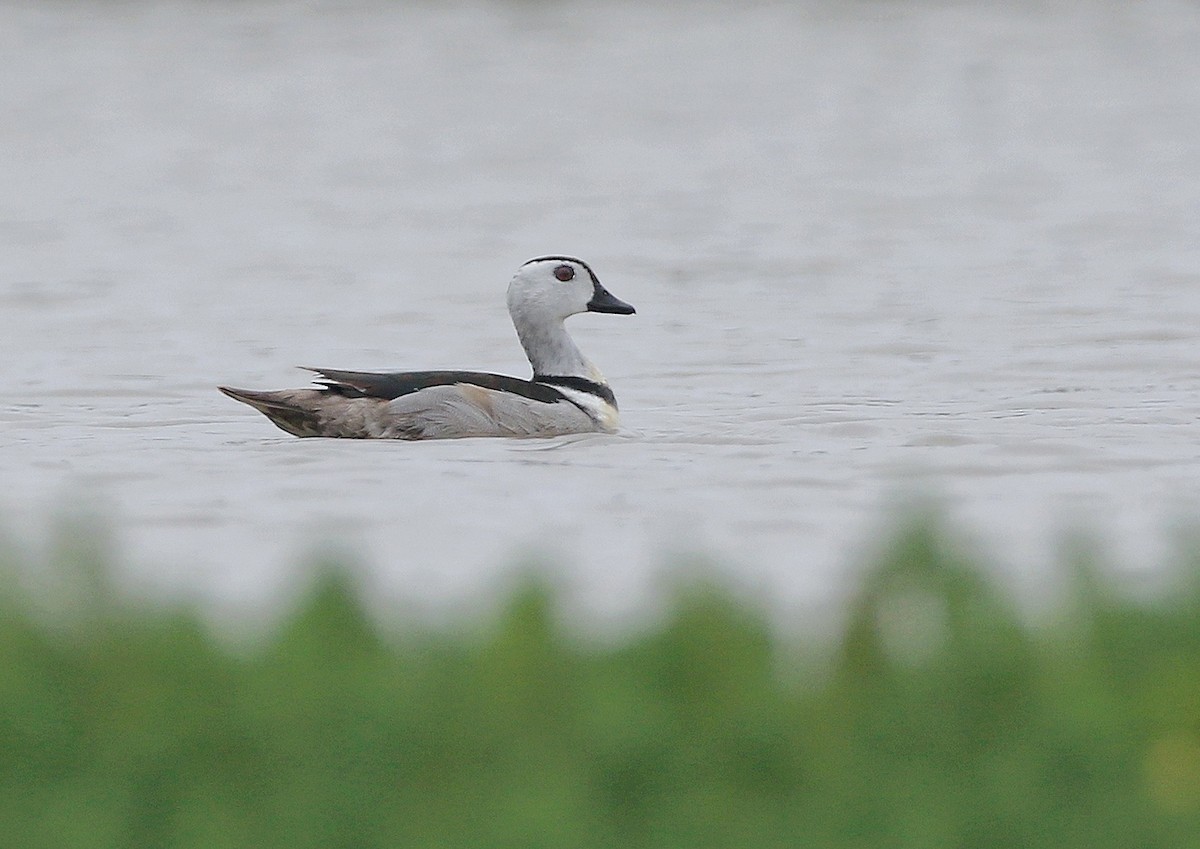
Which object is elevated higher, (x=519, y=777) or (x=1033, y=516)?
(x=1033, y=516)

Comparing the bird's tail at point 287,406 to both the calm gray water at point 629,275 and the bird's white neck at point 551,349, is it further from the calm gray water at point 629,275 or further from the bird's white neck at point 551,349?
the bird's white neck at point 551,349

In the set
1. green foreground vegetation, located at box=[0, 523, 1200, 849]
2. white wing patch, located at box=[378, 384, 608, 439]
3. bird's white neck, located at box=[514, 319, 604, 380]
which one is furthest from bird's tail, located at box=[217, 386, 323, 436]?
green foreground vegetation, located at box=[0, 523, 1200, 849]

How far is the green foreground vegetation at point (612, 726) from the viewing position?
504cm

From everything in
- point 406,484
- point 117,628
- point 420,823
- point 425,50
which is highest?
point 425,50

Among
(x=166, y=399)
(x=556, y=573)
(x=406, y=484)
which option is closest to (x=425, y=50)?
(x=166, y=399)

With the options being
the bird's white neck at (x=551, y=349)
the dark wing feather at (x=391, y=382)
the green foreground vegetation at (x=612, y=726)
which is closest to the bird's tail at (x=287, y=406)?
the dark wing feather at (x=391, y=382)

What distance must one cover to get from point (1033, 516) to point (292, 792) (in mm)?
5874

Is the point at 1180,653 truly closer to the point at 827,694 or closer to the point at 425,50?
the point at 827,694

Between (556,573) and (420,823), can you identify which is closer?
(420,823)

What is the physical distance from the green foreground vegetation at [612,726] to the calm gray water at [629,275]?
420mm

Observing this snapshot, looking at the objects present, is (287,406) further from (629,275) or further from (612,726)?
(629,275)

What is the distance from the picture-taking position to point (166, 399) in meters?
14.2

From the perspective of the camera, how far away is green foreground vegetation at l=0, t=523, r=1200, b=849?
504cm

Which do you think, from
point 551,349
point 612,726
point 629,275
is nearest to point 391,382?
point 551,349
